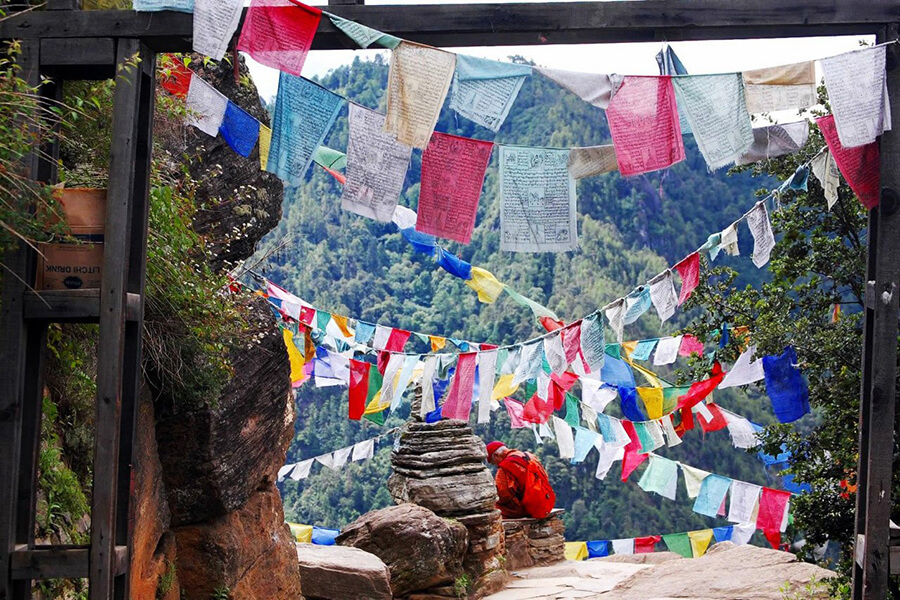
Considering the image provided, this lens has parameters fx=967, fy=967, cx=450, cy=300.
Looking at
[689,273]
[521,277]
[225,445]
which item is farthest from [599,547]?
[521,277]

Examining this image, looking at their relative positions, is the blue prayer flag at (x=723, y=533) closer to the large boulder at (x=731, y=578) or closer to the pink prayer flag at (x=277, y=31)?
the large boulder at (x=731, y=578)

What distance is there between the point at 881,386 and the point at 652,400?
6257mm

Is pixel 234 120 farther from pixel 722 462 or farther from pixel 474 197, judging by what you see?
pixel 722 462

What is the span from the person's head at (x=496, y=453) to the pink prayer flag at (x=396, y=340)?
5.62 ft

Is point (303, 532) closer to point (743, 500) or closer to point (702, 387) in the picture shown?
point (743, 500)

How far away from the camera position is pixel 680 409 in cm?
1109

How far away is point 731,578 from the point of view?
845cm

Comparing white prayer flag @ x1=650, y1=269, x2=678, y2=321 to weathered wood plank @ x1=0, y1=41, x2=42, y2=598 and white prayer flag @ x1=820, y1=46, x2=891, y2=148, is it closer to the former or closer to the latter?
white prayer flag @ x1=820, y1=46, x2=891, y2=148

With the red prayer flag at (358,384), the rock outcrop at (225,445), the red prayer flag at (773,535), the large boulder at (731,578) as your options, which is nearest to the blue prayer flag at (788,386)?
→ the large boulder at (731,578)

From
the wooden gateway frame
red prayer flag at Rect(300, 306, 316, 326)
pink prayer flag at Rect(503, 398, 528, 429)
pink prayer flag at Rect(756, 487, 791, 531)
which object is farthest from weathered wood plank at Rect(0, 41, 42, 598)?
pink prayer flag at Rect(756, 487, 791, 531)

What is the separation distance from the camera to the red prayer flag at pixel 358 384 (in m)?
11.2

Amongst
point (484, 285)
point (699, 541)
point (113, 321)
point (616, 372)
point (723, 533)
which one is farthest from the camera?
point (723, 533)

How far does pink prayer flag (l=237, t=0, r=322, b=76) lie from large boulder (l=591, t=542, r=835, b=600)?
5.48 metres

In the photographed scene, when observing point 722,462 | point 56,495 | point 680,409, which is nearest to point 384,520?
point 680,409
